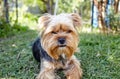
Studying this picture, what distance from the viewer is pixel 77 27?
461cm

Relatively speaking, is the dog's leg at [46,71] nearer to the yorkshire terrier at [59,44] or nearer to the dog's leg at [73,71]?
the yorkshire terrier at [59,44]

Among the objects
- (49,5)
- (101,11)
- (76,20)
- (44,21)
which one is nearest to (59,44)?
(44,21)

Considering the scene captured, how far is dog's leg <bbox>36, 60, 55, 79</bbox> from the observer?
466cm

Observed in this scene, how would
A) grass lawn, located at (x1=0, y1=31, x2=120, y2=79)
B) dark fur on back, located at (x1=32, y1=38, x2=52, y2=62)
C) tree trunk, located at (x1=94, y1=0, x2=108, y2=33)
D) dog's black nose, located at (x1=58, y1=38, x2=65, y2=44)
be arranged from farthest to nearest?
tree trunk, located at (x1=94, y1=0, x2=108, y2=33)
grass lawn, located at (x1=0, y1=31, x2=120, y2=79)
dark fur on back, located at (x1=32, y1=38, x2=52, y2=62)
dog's black nose, located at (x1=58, y1=38, x2=65, y2=44)

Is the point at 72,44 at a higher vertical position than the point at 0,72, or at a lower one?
higher

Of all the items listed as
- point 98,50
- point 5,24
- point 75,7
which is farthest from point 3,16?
point 75,7

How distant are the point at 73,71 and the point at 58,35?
0.76 meters

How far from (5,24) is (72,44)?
5.67 metres

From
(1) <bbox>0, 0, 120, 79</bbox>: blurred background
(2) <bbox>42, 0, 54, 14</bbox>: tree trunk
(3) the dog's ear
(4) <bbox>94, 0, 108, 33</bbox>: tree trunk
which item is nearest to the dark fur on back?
(1) <bbox>0, 0, 120, 79</bbox>: blurred background

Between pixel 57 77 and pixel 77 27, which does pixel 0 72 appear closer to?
pixel 57 77

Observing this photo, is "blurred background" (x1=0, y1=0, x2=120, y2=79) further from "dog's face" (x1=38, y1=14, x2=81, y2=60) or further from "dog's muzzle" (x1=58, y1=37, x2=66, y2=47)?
"dog's muzzle" (x1=58, y1=37, x2=66, y2=47)

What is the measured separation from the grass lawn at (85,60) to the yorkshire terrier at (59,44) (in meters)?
0.31

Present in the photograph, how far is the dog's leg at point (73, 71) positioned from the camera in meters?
4.68

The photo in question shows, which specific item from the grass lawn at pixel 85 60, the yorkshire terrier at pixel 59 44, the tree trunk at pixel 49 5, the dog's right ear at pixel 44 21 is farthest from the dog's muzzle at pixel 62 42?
the tree trunk at pixel 49 5
